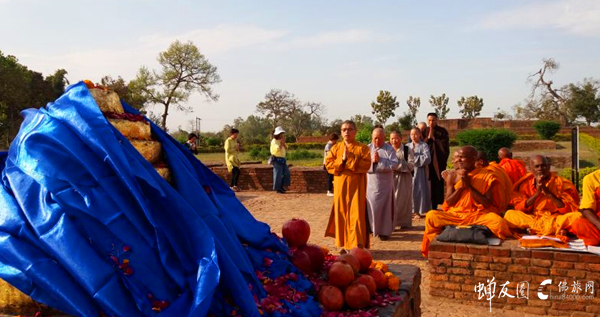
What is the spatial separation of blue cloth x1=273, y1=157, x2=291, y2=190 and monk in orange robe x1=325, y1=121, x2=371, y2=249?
617cm

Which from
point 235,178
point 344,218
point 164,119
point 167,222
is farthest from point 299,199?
point 164,119

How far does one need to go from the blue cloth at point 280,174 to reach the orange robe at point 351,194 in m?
6.16

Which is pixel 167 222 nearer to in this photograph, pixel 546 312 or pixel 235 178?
pixel 546 312

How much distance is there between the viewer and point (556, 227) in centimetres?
490

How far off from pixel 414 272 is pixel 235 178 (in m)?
10.3

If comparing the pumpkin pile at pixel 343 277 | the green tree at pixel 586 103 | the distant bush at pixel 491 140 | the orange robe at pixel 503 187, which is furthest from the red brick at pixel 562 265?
the green tree at pixel 586 103

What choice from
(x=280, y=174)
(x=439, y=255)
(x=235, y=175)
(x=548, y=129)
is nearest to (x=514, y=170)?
(x=439, y=255)

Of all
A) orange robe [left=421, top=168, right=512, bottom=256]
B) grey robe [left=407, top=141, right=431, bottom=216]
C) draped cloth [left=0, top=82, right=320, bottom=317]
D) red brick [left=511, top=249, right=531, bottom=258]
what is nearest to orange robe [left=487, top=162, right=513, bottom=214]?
orange robe [left=421, top=168, right=512, bottom=256]

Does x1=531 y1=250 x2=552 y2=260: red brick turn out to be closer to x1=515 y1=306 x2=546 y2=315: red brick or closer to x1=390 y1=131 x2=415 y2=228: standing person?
x1=515 y1=306 x2=546 y2=315: red brick

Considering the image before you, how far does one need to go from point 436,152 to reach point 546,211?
331 cm

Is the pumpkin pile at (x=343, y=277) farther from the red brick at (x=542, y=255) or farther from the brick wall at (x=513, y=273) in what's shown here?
the red brick at (x=542, y=255)

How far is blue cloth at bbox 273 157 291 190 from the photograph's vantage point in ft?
41.0

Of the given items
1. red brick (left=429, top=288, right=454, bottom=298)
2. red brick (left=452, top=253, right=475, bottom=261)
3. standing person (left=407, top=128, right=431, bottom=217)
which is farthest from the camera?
standing person (left=407, top=128, right=431, bottom=217)

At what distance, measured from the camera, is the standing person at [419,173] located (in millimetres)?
8477
